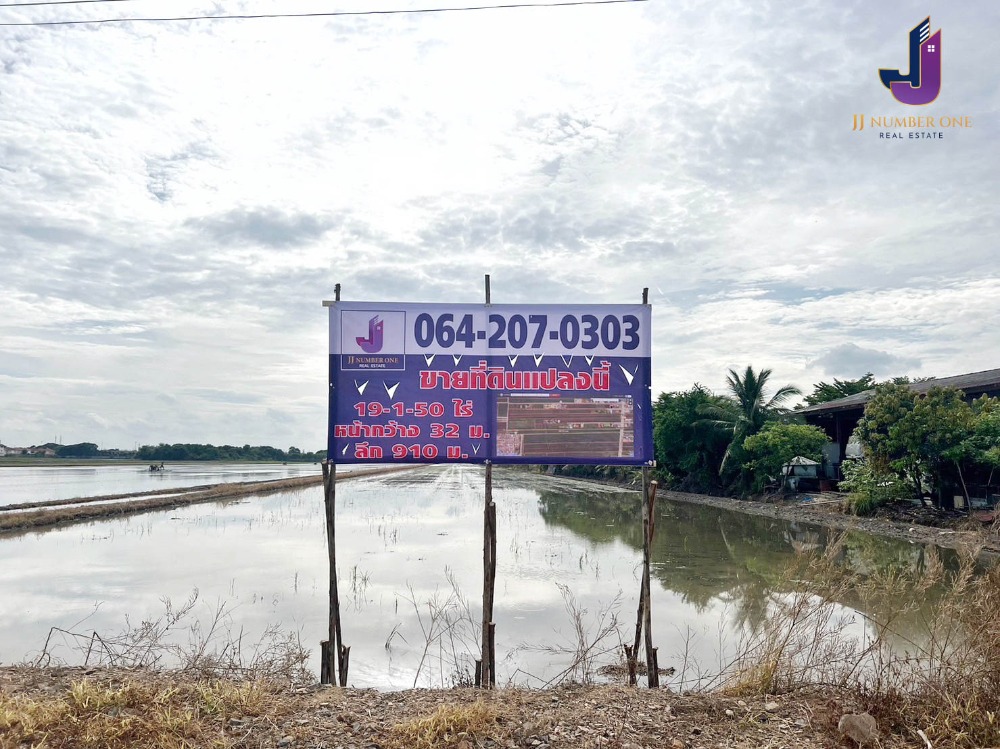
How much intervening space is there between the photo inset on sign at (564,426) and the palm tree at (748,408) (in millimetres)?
24701

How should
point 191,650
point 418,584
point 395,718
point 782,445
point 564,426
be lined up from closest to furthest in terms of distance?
point 395,718
point 564,426
point 191,650
point 418,584
point 782,445

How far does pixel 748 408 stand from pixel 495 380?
26.0 metres

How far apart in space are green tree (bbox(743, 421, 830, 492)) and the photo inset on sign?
2068 centimetres

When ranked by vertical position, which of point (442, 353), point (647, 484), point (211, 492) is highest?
point (442, 353)

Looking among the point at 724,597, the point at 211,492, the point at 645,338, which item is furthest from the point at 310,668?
the point at 211,492

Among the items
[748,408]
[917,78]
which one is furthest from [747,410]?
[917,78]

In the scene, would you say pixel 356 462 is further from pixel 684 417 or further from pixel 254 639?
pixel 684 417

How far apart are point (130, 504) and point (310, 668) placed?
2018cm

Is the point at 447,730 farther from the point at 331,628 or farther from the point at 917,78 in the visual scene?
the point at 917,78

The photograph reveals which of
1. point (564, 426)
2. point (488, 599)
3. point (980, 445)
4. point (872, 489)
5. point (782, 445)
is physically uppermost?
point (564, 426)

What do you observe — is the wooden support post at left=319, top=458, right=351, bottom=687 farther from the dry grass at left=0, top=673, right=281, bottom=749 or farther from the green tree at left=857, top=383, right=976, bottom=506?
the green tree at left=857, top=383, right=976, bottom=506

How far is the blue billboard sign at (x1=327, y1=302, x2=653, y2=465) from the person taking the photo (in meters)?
5.09

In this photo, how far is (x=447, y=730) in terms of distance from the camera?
12.2 feet

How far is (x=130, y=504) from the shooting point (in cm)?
2297
